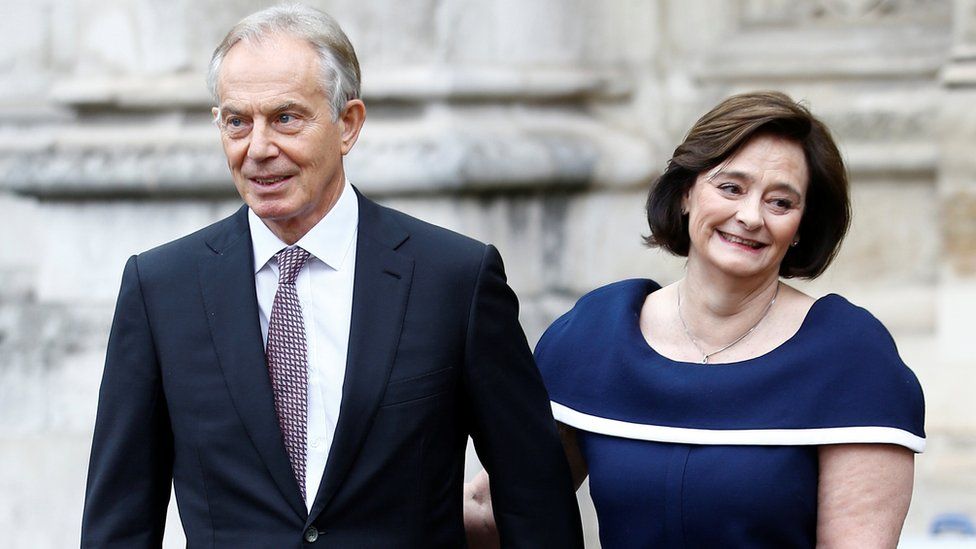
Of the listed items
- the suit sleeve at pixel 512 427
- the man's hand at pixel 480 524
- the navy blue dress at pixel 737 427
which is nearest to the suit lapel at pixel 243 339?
the suit sleeve at pixel 512 427

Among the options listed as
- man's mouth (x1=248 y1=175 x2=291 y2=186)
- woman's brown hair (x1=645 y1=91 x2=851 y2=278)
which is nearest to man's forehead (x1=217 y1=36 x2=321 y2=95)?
man's mouth (x1=248 y1=175 x2=291 y2=186)

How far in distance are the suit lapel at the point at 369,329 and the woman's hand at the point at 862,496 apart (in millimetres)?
786

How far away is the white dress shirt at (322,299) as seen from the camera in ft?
8.55

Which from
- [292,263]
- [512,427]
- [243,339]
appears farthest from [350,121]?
[512,427]

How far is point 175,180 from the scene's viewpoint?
195 inches

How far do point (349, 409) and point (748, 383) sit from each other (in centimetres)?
74

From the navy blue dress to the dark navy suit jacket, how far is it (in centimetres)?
17

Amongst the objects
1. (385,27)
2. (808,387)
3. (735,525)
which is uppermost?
(385,27)

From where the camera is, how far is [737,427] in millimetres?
2822

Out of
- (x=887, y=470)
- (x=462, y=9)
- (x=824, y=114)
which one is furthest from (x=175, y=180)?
(x=887, y=470)

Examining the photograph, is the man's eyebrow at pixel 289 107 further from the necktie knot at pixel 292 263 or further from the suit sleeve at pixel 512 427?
the suit sleeve at pixel 512 427

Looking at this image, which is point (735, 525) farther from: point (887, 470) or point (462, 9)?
point (462, 9)

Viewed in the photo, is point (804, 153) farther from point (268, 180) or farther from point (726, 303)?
point (268, 180)

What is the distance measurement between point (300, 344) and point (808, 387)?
89 cm
